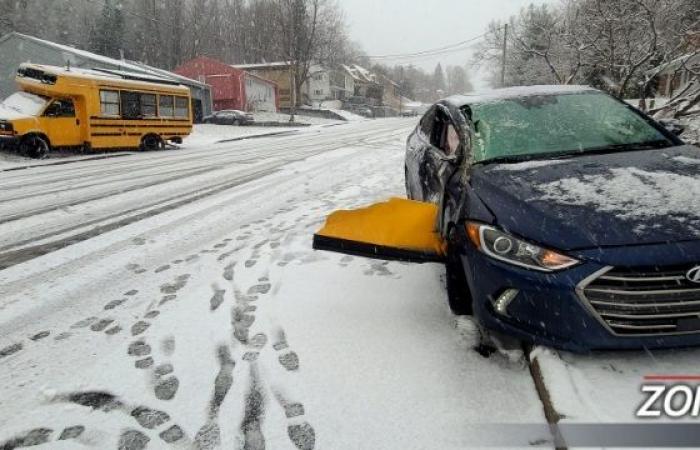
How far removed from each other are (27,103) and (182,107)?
5.41m

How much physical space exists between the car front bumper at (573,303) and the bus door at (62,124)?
15.9 meters

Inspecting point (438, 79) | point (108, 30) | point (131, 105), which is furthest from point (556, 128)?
point (438, 79)

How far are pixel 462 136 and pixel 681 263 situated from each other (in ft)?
5.71

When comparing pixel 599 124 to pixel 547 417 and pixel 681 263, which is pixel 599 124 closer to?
pixel 681 263

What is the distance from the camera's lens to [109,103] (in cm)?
1559

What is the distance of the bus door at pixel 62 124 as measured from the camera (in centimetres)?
1445

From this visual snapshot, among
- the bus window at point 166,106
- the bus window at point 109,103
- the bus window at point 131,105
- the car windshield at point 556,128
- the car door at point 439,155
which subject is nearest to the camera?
the car windshield at point 556,128

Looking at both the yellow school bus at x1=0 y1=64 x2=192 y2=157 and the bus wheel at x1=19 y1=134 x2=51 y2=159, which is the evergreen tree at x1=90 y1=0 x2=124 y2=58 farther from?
the bus wheel at x1=19 y1=134 x2=51 y2=159

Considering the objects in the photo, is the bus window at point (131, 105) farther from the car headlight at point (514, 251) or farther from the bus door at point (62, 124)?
the car headlight at point (514, 251)

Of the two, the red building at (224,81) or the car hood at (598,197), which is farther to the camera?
the red building at (224,81)

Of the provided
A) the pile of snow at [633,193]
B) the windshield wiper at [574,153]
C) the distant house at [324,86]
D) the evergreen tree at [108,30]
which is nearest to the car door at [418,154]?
the windshield wiper at [574,153]

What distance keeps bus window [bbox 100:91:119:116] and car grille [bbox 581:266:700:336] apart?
54.2 feet

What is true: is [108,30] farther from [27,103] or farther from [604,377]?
[604,377]

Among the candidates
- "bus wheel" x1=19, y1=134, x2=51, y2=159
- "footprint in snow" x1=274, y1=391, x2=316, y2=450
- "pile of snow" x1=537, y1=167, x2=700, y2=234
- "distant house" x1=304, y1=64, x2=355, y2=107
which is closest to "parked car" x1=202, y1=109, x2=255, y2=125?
"bus wheel" x1=19, y1=134, x2=51, y2=159
